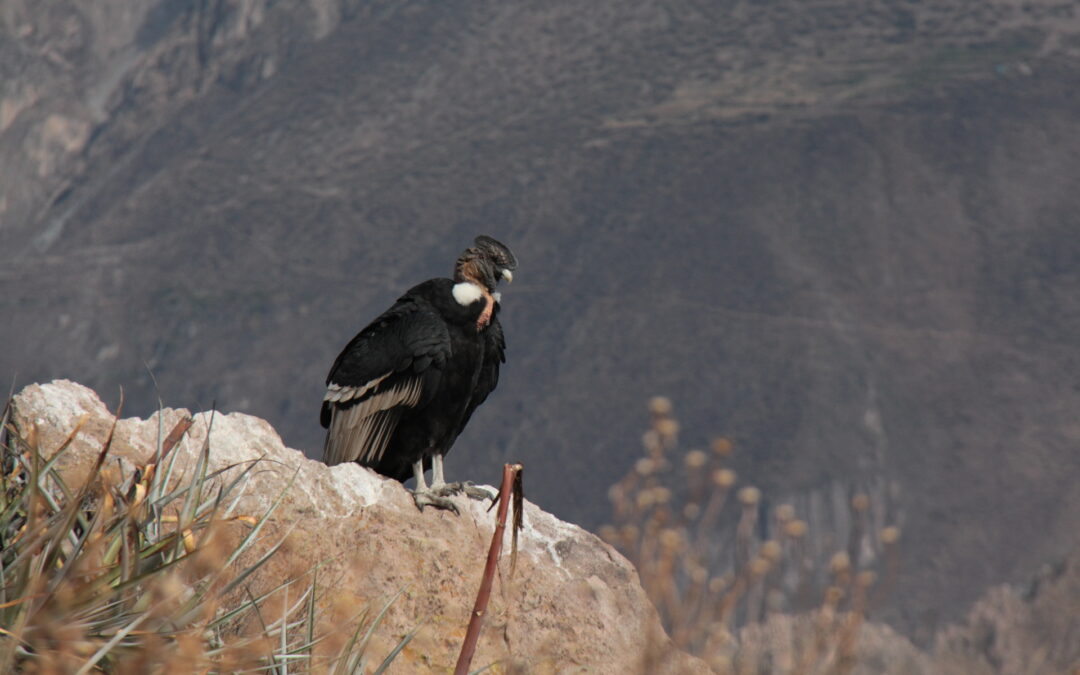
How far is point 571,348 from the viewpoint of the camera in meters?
194

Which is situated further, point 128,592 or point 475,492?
point 475,492

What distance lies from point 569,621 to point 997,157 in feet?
658

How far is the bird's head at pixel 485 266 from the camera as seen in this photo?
11.6 metres

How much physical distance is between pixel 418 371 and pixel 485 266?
0.95 metres

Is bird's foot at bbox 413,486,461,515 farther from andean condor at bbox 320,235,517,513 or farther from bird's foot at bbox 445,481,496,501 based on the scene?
andean condor at bbox 320,235,517,513

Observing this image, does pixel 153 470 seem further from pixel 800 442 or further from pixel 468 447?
pixel 468 447

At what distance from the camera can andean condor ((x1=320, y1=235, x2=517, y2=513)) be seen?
1141 cm

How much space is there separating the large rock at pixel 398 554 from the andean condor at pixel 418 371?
224 centimetres

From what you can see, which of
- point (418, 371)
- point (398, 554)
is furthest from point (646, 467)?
point (418, 371)

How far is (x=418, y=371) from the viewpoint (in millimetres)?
11359

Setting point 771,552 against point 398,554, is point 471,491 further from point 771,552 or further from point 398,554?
point 771,552

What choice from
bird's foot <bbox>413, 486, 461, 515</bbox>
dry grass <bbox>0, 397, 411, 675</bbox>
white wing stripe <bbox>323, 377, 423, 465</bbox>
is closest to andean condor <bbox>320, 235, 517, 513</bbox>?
white wing stripe <bbox>323, 377, 423, 465</bbox>

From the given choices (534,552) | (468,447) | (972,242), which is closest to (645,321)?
(468,447)

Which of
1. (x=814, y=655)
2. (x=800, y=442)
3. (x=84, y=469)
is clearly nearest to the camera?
(x=814, y=655)
